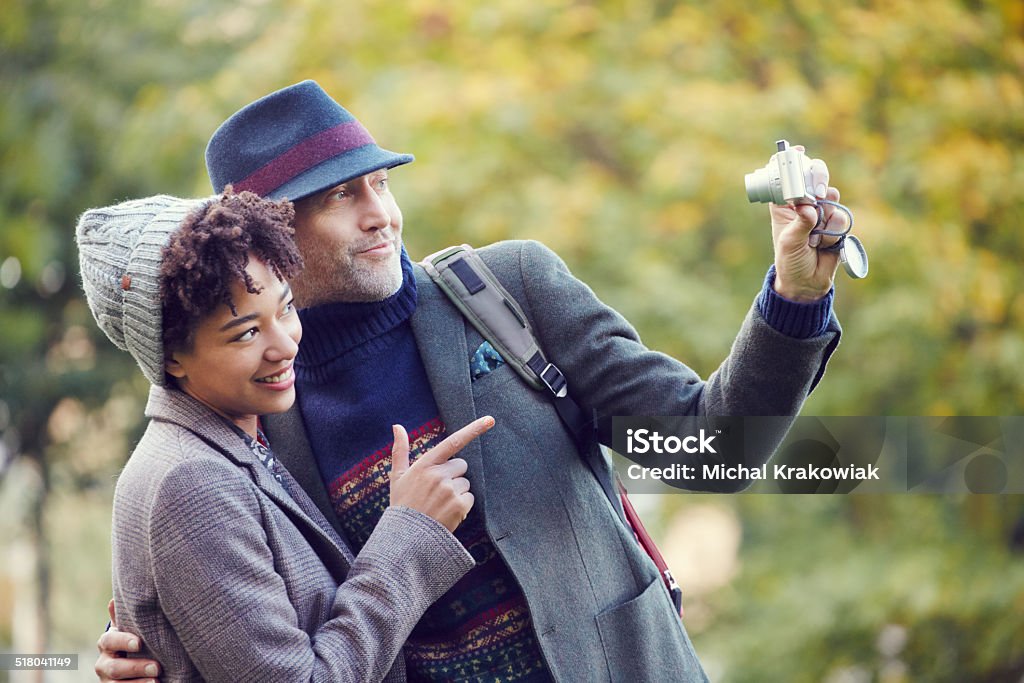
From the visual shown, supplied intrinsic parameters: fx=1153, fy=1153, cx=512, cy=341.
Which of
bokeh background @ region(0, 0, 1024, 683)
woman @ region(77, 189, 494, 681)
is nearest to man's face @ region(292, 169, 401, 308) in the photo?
woman @ region(77, 189, 494, 681)

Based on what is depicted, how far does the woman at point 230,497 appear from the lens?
181 cm

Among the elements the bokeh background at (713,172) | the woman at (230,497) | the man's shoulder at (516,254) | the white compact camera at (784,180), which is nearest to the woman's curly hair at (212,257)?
the woman at (230,497)

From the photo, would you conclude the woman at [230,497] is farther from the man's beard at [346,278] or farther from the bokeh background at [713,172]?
the bokeh background at [713,172]

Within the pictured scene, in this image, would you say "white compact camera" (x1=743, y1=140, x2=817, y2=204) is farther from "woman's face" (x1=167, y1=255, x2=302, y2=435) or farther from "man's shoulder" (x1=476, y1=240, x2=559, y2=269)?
"woman's face" (x1=167, y1=255, x2=302, y2=435)

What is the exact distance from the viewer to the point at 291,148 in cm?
233

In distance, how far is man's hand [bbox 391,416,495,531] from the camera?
2.04m

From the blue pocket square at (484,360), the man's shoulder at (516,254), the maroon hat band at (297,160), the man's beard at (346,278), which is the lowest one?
the blue pocket square at (484,360)

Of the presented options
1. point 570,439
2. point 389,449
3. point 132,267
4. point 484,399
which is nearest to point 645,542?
point 570,439

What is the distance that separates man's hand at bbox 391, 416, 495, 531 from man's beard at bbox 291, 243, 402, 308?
0.32 m

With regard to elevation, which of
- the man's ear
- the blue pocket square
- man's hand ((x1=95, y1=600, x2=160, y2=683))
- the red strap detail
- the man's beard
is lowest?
man's hand ((x1=95, y1=600, x2=160, y2=683))

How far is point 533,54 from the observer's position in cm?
686

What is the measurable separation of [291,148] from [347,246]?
0.24 meters

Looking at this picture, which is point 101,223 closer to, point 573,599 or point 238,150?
point 238,150

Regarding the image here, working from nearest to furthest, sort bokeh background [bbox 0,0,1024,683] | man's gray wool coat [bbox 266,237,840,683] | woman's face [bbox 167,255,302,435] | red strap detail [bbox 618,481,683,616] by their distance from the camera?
woman's face [bbox 167,255,302,435]
man's gray wool coat [bbox 266,237,840,683]
red strap detail [bbox 618,481,683,616]
bokeh background [bbox 0,0,1024,683]
